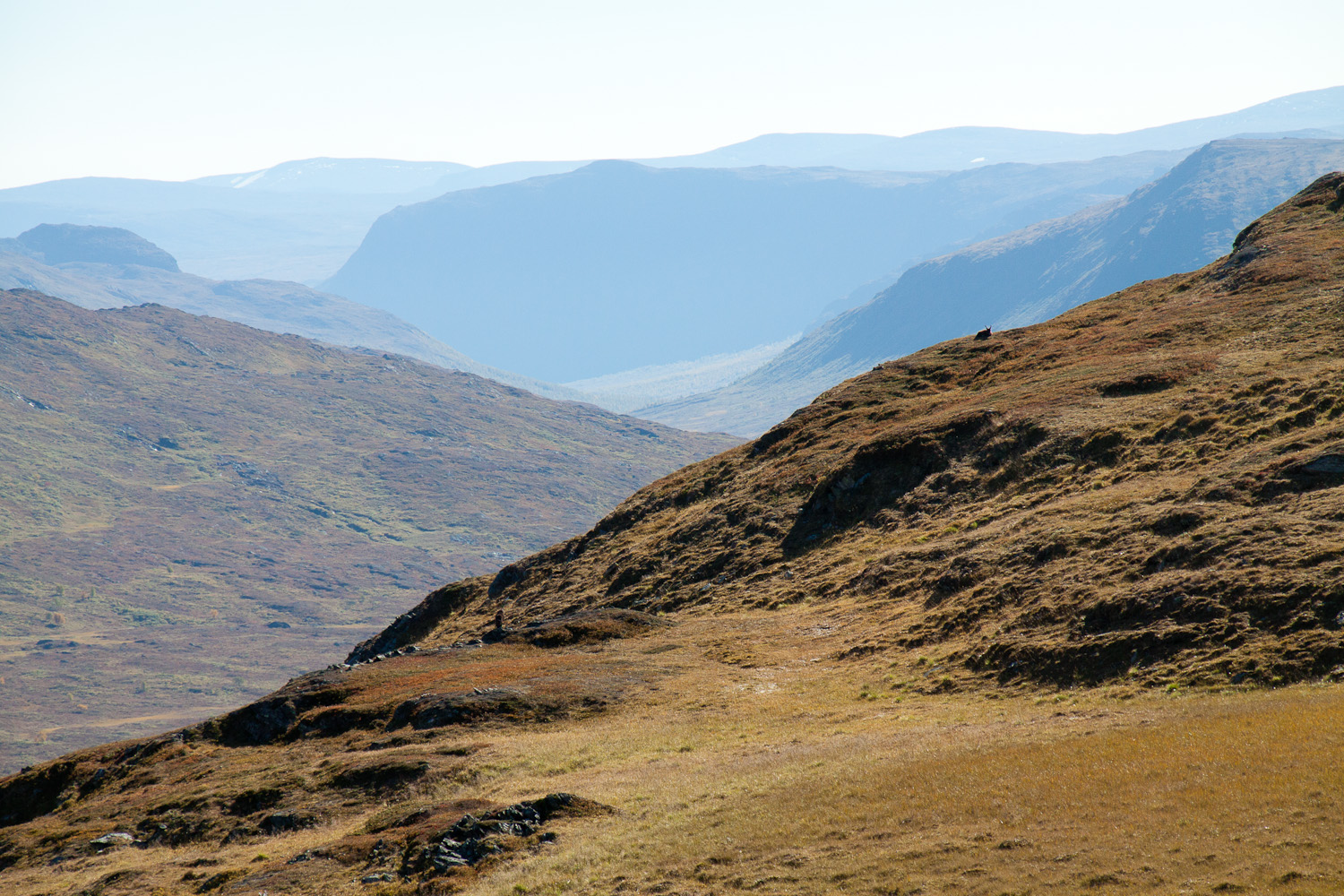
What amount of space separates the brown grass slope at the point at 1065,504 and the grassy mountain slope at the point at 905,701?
0.78 ft

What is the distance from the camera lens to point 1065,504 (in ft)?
170

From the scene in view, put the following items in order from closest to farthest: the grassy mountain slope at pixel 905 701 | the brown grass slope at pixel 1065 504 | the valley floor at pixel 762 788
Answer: the valley floor at pixel 762 788 < the grassy mountain slope at pixel 905 701 < the brown grass slope at pixel 1065 504

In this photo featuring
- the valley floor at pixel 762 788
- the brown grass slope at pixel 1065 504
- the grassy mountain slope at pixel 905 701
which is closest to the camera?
the valley floor at pixel 762 788

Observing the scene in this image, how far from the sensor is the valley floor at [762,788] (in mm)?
21766

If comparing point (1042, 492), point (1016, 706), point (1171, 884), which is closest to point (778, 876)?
point (1171, 884)

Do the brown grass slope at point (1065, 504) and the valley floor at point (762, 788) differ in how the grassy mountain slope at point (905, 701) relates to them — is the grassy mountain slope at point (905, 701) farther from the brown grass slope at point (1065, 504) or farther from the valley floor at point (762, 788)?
the brown grass slope at point (1065, 504)

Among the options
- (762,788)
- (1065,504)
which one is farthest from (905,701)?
(1065,504)

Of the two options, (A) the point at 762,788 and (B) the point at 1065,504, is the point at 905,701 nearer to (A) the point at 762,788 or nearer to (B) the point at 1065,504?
(A) the point at 762,788

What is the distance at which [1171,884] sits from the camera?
19.4 metres

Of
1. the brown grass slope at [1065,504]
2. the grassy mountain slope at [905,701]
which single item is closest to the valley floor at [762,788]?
the grassy mountain slope at [905,701]

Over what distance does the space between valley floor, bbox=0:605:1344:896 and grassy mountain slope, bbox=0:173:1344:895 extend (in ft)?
0.45

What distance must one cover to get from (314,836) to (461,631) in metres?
50.0

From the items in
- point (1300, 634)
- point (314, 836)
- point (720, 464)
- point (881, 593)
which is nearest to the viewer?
point (1300, 634)

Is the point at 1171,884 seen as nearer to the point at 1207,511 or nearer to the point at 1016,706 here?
the point at 1016,706
